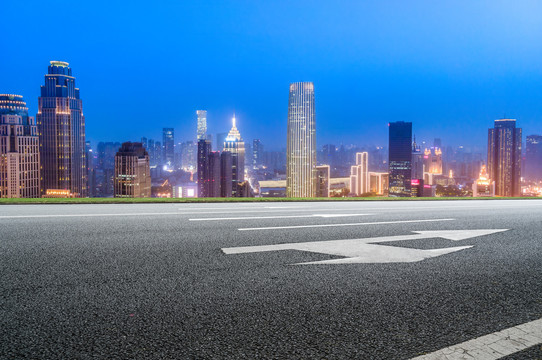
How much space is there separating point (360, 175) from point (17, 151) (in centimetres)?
Result: 12218

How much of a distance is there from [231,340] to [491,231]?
22.1 ft

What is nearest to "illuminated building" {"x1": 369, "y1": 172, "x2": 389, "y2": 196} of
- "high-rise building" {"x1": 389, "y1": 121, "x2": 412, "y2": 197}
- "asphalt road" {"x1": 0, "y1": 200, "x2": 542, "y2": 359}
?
"high-rise building" {"x1": 389, "y1": 121, "x2": 412, "y2": 197}

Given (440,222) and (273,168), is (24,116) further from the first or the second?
(440,222)

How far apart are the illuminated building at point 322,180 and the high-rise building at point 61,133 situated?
99.4 meters

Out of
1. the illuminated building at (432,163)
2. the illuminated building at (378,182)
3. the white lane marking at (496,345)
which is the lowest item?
the illuminated building at (378,182)

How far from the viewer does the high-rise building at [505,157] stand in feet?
390

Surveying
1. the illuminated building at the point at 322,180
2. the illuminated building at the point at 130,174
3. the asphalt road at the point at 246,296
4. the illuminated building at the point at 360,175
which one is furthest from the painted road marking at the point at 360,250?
the illuminated building at the point at 322,180

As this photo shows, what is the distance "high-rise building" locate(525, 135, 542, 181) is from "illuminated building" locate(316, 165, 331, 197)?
63.1 meters

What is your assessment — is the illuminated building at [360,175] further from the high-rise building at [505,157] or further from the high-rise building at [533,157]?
the high-rise building at [533,157]

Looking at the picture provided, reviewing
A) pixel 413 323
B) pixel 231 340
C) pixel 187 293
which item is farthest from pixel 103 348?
pixel 413 323

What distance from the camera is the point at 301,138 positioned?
162m

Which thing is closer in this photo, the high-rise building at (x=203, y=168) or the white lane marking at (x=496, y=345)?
the white lane marking at (x=496, y=345)

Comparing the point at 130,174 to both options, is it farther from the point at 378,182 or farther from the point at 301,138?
the point at 378,182

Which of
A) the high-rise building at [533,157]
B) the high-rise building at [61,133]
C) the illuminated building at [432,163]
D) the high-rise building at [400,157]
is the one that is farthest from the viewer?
the high-rise building at [61,133]
